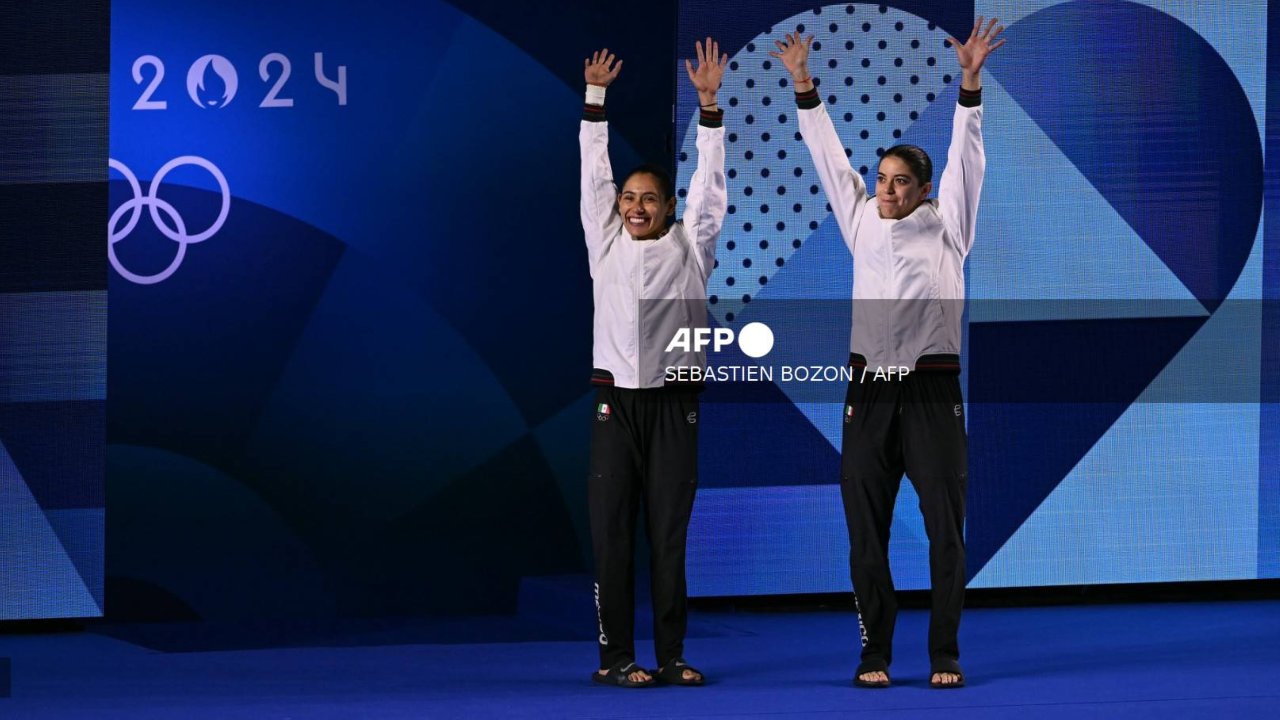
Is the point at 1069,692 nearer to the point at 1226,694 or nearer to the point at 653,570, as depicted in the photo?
the point at 1226,694

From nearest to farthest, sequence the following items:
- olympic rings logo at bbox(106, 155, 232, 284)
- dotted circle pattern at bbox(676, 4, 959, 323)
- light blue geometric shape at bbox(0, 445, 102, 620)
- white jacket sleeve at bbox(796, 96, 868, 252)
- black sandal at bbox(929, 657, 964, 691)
→ black sandal at bbox(929, 657, 964, 691)
white jacket sleeve at bbox(796, 96, 868, 252)
light blue geometric shape at bbox(0, 445, 102, 620)
olympic rings logo at bbox(106, 155, 232, 284)
dotted circle pattern at bbox(676, 4, 959, 323)

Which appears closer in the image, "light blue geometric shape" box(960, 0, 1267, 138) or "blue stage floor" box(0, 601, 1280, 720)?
"blue stage floor" box(0, 601, 1280, 720)

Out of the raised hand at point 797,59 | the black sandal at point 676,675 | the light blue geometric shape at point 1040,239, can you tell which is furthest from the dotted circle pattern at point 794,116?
the black sandal at point 676,675

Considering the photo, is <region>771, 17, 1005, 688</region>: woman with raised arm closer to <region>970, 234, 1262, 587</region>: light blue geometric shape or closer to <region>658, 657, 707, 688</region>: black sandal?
<region>658, 657, 707, 688</region>: black sandal

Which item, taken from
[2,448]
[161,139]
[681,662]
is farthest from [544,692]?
[161,139]

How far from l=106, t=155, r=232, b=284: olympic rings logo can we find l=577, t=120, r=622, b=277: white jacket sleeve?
1915 mm

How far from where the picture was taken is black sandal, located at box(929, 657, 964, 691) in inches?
172

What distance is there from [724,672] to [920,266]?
4.70 feet

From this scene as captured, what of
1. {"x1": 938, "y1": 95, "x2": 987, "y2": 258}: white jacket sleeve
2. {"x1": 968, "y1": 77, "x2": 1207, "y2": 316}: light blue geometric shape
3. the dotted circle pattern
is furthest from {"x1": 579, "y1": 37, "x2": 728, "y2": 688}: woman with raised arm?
{"x1": 968, "y1": 77, "x2": 1207, "y2": 316}: light blue geometric shape

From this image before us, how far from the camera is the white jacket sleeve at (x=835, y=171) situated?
4.57 meters

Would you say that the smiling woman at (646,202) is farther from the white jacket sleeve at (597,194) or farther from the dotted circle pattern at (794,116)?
the dotted circle pattern at (794,116)

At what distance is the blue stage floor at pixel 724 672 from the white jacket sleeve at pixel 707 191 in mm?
1341

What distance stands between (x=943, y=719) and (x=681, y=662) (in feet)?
2.84

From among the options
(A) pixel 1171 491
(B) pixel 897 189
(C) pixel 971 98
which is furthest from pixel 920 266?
(A) pixel 1171 491
